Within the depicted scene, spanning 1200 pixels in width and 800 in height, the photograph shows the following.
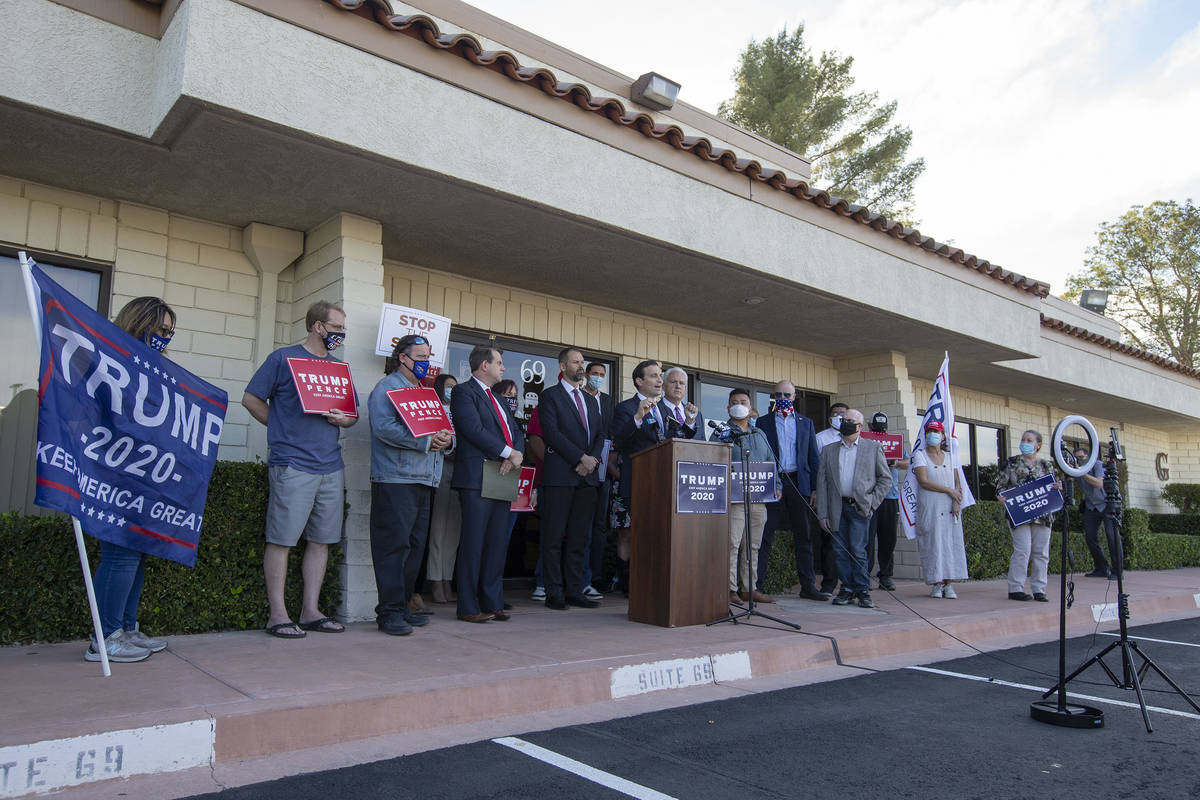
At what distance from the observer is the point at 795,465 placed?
8.77 metres

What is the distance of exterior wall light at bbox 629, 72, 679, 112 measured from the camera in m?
10.0

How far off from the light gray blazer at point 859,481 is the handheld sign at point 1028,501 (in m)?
1.16

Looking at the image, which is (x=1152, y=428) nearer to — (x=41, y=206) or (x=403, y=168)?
(x=403, y=168)

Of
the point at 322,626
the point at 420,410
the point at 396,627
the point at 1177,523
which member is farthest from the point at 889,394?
the point at 1177,523

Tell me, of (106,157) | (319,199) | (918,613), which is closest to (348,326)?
(319,199)

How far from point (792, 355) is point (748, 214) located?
13.8ft

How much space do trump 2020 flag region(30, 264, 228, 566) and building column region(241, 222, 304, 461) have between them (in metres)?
2.33

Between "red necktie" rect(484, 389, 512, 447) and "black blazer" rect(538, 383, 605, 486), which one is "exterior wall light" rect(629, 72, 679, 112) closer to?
"black blazer" rect(538, 383, 605, 486)

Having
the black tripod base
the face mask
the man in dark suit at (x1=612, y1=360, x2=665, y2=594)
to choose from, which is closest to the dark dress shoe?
the face mask

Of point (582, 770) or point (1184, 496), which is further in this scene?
point (1184, 496)

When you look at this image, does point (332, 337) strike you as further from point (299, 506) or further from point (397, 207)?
point (397, 207)

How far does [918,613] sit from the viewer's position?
7.55 metres

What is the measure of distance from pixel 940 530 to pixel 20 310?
29.3 feet

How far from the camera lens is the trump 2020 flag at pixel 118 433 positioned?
4.13 m
